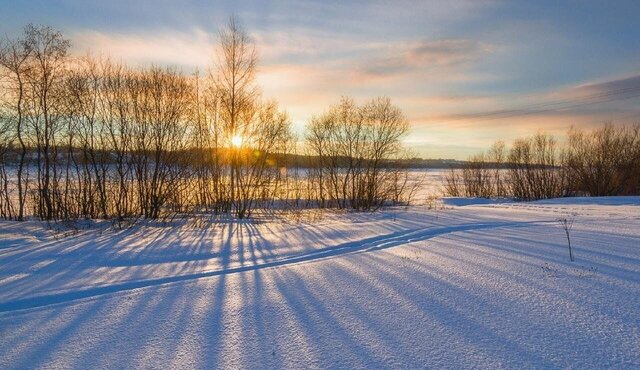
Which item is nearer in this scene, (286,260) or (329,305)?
(329,305)

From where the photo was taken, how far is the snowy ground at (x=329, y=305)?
243 centimetres

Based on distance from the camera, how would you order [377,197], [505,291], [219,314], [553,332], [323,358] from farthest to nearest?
[377,197] → [505,291] → [219,314] → [553,332] → [323,358]

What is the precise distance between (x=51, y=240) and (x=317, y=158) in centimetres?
1421

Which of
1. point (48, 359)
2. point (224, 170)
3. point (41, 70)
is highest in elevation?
point (41, 70)

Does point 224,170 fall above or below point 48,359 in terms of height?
above

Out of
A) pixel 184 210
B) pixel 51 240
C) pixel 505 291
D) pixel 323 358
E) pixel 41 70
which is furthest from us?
pixel 184 210

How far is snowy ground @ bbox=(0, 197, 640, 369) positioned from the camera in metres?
2.43

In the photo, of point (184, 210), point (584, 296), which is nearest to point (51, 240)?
point (184, 210)

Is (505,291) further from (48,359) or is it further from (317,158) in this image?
(317,158)

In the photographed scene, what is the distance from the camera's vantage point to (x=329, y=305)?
11.0 feet

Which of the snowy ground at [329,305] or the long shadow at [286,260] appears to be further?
the long shadow at [286,260]

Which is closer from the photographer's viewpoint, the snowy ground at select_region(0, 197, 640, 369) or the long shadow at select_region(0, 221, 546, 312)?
the snowy ground at select_region(0, 197, 640, 369)

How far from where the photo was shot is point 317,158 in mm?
19938

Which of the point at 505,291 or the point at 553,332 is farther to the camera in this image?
the point at 505,291
